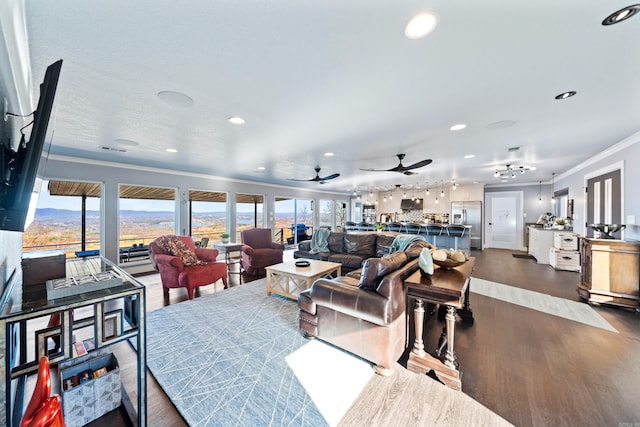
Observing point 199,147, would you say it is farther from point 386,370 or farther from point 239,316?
point 386,370

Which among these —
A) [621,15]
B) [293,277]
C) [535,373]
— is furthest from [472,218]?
[621,15]

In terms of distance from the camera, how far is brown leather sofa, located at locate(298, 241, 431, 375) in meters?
1.97

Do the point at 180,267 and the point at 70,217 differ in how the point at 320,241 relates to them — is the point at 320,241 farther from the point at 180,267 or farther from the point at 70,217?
the point at 70,217

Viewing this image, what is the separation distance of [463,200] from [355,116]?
8267 millimetres

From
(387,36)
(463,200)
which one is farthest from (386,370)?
(463,200)

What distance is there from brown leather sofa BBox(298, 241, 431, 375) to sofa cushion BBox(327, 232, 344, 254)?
10.2 ft

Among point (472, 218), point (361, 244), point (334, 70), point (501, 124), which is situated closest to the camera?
point (334, 70)

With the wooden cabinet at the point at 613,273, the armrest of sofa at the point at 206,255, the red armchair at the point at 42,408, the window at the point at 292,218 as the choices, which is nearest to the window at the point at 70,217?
the armrest of sofa at the point at 206,255

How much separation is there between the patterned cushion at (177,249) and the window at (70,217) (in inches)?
83.0

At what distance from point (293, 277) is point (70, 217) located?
512cm

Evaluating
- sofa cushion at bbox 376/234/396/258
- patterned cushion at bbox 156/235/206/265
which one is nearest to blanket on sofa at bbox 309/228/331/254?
sofa cushion at bbox 376/234/396/258

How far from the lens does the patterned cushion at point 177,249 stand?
12.9 ft

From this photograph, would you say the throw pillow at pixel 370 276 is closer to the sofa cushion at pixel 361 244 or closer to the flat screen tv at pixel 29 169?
the flat screen tv at pixel 29 169

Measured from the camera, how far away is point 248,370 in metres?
2.03
